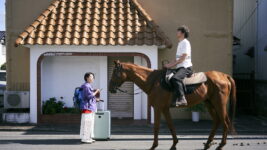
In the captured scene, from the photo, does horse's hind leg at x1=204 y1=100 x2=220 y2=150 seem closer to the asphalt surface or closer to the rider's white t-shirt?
the asphalt surface

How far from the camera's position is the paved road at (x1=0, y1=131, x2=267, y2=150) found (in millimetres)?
9438

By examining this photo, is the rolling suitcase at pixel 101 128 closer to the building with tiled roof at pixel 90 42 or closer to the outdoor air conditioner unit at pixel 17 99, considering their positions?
the building with tiled roof at pixel 90 42

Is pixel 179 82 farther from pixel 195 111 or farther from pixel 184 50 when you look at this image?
pixel 195 111

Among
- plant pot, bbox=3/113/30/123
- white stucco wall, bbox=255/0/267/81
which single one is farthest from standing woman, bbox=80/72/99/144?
white stucco wall, bbox=255/0/267/81

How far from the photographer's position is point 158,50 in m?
14.5

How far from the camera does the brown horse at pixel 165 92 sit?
8742mm

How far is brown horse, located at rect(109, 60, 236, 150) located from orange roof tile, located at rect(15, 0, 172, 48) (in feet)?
13.2

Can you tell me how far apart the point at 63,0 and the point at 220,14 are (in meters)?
6.06

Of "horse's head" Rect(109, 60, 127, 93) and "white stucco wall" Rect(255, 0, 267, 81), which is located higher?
"white stucco wall" Rect(255, 0, 267, 81)

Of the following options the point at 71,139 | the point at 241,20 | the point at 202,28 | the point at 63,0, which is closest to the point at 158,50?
the point at 202,28

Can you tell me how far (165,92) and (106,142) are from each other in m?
2.52

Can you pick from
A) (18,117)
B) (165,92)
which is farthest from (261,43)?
(18,117)

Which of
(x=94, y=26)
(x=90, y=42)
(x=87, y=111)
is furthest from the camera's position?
(x=94, y=26)

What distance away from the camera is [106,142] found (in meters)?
10.2
